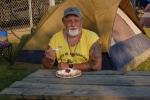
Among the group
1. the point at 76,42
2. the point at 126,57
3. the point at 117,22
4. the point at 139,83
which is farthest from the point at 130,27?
the point at 139,83

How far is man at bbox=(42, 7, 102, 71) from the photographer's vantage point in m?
3.37

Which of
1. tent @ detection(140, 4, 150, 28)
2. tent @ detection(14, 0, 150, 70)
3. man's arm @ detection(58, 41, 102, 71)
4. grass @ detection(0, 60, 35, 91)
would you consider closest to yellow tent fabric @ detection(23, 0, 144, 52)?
tent @ detection(14, 0, 150, 70)

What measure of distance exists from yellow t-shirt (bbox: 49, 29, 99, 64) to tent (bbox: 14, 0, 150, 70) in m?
1.96

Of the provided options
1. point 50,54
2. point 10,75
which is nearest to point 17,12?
point 10,75

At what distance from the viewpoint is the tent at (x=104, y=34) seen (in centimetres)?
559

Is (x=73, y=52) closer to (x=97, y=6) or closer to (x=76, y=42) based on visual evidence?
(x=76, y=42)

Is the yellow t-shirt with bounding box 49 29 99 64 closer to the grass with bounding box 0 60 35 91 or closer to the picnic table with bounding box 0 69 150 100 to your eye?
the picnic table with bounding box 0 69 150 100

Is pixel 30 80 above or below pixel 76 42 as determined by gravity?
below

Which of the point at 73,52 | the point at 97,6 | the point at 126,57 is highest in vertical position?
the point at 97,6

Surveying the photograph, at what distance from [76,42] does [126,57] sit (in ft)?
8.84

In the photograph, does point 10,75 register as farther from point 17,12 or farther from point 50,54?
point 17,12

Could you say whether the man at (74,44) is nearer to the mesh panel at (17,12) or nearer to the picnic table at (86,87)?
the picnic table at (86,87)

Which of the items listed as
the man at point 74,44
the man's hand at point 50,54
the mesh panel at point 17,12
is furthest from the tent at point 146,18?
the man's hand at point 50,54

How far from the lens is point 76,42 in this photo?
11.5 feet
